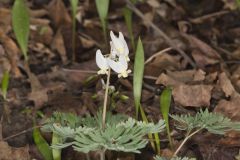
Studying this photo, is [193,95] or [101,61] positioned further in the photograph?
[193,95]

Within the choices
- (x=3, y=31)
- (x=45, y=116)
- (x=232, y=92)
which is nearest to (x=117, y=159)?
(x=45, y=116)

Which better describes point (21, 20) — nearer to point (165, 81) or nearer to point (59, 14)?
point (165, 81)

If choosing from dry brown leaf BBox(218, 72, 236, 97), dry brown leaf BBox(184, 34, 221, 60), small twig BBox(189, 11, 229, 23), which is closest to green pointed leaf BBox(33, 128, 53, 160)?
dry brown leaf BBox(218, 72, 236, 97)

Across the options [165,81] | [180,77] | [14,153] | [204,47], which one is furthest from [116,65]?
[204,47]

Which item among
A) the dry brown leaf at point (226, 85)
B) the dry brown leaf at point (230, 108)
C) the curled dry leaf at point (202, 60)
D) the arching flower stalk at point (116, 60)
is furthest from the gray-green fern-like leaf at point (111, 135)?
the curled dry leaf at point (202, 60)

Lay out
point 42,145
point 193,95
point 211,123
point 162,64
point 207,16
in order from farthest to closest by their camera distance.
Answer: point 207,16 → point 162,64 → point 193,95 → point 42,145 → point 211,123

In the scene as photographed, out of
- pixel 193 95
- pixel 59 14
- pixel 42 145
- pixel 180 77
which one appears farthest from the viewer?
pixel 59 14
